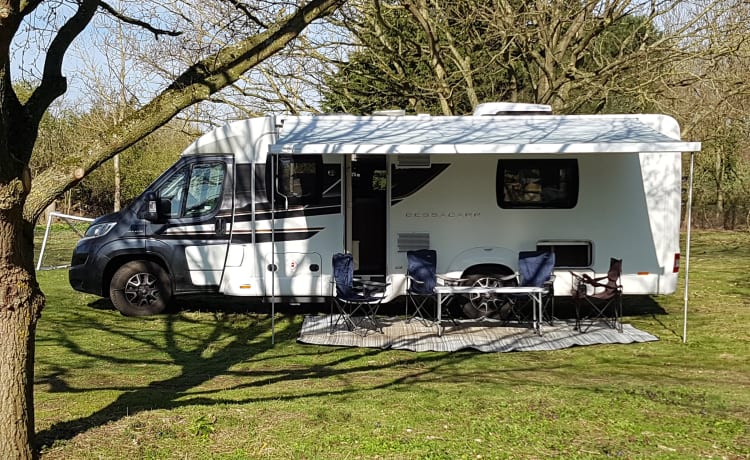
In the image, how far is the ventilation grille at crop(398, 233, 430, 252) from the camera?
8.88 metres

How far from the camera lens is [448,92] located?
12.9 meters

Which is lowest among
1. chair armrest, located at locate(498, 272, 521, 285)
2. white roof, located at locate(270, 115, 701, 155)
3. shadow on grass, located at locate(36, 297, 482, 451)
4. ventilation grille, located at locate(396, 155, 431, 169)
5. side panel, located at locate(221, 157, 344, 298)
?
shadow on grass, located at locate(36, 297, 482, 451)

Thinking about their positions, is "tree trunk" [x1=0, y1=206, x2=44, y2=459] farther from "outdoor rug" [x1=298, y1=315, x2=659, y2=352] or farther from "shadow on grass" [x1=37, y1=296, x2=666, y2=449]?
"outdoor rug" [x1=298, y1=315, x2=659, y2=352]

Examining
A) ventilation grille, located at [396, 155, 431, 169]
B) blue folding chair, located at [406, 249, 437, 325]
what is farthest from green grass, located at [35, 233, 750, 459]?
ventilation grille, located at [396, 155, 431, 169]

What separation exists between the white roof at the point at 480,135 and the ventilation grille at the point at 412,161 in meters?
0.34

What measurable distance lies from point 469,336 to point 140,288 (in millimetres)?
4353

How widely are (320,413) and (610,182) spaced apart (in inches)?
219

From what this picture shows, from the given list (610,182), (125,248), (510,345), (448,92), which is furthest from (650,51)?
(125,248)

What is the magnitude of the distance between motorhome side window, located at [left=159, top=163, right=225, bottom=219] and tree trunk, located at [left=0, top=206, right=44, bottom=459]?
5.31m

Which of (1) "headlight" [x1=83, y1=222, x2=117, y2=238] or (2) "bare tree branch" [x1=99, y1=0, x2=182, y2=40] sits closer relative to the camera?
(2) "bare tree branch" [x1=99, y1=0, x2=182, y2=40]


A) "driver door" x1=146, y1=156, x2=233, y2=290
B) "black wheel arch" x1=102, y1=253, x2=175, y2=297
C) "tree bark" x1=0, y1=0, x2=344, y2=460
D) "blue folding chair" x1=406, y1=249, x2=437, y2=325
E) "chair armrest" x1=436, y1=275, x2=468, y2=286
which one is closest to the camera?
"tree bark" x1=0, y1=0, x2=344, y2=460

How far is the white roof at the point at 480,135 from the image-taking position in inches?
298

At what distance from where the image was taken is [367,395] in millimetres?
5508

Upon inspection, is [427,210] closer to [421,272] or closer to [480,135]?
[421,272]
